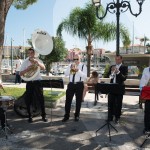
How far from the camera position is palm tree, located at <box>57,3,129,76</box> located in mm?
20078

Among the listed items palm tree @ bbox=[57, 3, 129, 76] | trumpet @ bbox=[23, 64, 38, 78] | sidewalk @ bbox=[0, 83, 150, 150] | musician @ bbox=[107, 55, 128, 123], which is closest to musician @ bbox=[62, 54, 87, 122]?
sidewalk @ bbox=[0, 83, 150, 150]

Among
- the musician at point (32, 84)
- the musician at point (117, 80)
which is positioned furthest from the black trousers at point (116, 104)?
the musician at point (32, 84)

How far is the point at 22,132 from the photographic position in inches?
269

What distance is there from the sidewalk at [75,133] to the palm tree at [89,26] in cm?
1164

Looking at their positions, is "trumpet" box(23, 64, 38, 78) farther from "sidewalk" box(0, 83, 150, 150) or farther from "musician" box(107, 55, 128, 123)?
"musician" box(107, 55, 128, 123)

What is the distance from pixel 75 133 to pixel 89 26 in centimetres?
1410

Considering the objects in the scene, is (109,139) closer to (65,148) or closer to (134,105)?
(65,148)

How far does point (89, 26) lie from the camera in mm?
20125

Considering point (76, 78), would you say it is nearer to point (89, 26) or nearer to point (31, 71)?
point (31, 71)

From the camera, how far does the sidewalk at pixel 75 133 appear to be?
5.92 metres

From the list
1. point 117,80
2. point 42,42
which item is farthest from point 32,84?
point 117,80

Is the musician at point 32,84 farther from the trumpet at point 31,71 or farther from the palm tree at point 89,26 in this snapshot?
the palm tree at point 89,26

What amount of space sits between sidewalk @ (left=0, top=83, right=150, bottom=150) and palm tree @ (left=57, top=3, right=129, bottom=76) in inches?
458

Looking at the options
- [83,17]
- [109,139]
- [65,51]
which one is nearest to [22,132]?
[109,139]
